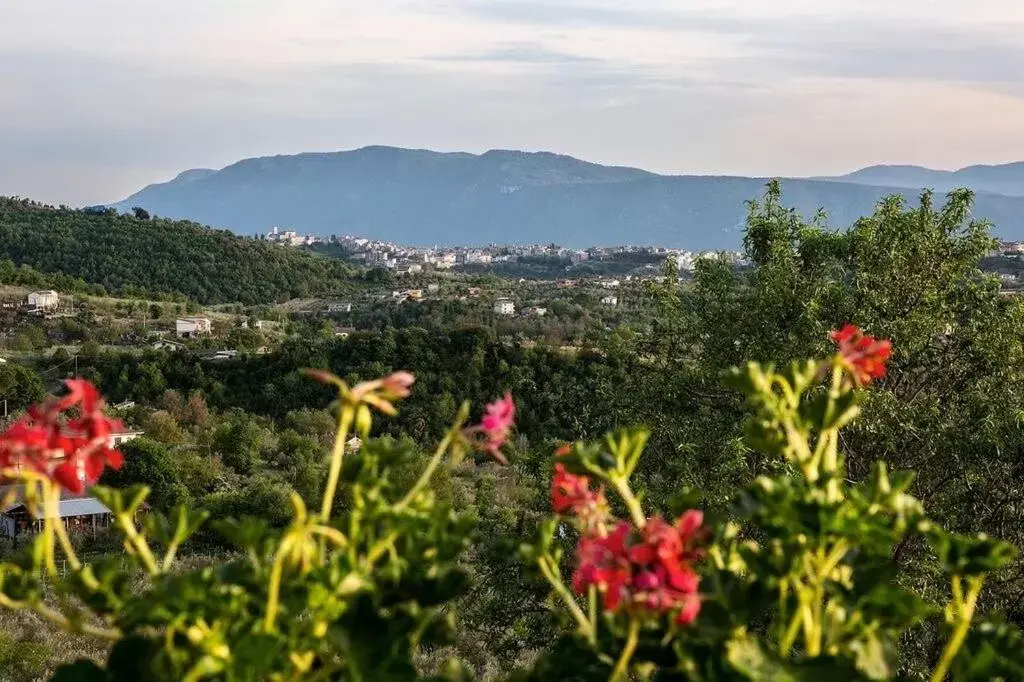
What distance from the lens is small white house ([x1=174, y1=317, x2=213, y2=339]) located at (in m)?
36.6

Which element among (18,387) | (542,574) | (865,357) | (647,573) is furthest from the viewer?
(18,387)

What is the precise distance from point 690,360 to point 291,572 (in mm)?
7204

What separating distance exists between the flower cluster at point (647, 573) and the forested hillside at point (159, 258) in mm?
51473

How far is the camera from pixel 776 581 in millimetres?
1146

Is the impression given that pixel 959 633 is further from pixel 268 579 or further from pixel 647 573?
pixel 268 579

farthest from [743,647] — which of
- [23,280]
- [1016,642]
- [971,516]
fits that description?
[23,280]

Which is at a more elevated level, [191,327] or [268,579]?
[268,579]

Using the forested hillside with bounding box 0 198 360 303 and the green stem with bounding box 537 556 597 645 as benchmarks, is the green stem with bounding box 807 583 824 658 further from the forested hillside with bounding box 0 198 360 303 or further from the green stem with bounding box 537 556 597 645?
the forested hillside with bounding box 0 198 360 303

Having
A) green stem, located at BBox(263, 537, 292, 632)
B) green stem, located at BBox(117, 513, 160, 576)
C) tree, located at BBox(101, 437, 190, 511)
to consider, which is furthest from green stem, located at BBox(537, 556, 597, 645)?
tree, located at BBox(101, 437, 190, 511)

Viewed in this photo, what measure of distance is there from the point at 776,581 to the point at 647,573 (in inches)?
7.9

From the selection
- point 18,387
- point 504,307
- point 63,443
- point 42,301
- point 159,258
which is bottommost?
point 18,387

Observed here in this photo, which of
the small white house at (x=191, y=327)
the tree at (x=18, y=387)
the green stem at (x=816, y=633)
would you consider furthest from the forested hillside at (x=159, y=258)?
the green stem at (x=816, y=633)

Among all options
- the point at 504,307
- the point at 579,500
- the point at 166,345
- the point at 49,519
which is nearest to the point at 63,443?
the point at 49,519

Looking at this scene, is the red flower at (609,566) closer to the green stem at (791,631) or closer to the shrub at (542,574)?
the shrub at (542,574)
